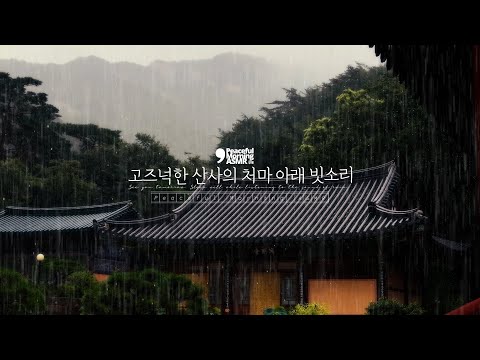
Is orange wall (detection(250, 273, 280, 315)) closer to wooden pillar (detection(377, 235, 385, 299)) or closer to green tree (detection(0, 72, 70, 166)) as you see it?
wooden pillar (detection(377, 235, 385, 299))

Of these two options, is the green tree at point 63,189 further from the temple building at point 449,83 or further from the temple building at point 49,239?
the temple building at point 449,83

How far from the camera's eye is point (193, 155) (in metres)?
47.5

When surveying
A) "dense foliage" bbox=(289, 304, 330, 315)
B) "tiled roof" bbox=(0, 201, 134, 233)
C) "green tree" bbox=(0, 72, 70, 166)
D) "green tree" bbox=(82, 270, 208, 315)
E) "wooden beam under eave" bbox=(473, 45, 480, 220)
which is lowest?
"dense foliage" bbox=(289, 304, 330, 315)

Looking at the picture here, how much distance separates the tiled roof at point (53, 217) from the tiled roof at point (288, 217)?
5.49 m

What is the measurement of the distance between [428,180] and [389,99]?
16.1 ft

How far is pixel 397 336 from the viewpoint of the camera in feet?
5.48

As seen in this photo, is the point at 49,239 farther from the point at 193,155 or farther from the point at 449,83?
the point at 193,155

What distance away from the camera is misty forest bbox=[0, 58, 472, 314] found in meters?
12.3

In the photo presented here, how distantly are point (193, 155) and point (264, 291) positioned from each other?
32.6m

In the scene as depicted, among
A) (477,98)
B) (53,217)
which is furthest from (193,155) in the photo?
(477,98)

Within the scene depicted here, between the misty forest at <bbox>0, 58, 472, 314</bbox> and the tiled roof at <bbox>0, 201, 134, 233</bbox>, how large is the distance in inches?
148

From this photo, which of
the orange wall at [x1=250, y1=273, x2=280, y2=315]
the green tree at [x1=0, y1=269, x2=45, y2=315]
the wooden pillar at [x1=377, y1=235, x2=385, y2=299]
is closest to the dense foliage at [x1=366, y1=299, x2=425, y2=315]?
the wooden pillar at [x1=377, y1=235, x2=385, y2=299]

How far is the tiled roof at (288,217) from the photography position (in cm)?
1515
